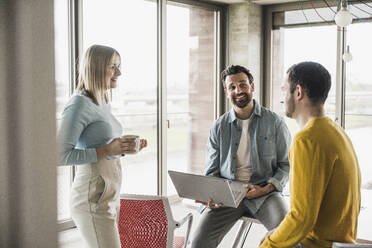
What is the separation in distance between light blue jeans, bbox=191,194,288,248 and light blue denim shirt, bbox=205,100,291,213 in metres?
0.04

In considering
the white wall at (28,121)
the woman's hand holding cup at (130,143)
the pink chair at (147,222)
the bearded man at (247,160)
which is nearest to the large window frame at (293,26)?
the bearded man at (247,160)

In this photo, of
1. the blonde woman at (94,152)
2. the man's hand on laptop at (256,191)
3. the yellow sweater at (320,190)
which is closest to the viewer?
the yellow sweater at (320,190)

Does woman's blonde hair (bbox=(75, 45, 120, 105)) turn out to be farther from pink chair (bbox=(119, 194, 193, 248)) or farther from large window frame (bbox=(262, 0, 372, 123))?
large window frame (bbox=(262, 0, 372, 123))

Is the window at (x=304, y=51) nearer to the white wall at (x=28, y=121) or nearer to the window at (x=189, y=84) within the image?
the window at (x=189, y=84)

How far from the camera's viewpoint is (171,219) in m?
1.94

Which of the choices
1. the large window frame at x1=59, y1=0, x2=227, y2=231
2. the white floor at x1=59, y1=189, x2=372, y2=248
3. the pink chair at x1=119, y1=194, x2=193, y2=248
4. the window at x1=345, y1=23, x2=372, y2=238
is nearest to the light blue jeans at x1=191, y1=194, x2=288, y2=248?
the white floor at x1=59, y1=189, x2=372, y2=248

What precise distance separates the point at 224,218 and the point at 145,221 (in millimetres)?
572

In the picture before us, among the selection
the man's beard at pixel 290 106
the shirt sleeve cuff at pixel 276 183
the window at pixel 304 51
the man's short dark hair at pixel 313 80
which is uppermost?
the window at pixel 304 51

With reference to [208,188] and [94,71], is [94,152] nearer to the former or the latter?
[94,71]

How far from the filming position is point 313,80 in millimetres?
1532

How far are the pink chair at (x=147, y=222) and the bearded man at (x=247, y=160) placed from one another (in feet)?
1.15

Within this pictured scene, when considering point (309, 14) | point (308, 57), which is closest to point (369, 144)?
point (308, 57)

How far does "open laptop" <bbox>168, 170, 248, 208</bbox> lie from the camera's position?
203cm

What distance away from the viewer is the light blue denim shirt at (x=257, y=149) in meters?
2.42
